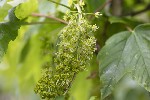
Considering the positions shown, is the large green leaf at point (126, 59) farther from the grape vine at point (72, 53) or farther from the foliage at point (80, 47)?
the grape vine at point (72, 53)

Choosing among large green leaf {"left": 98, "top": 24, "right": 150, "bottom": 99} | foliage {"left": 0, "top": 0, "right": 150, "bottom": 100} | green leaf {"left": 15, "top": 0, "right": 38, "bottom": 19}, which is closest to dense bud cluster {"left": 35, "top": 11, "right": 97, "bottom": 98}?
foliage {"left": 0, "top": 0, "right": 150, "bottom": 100}

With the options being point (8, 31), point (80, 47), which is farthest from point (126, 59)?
point (8, 31)

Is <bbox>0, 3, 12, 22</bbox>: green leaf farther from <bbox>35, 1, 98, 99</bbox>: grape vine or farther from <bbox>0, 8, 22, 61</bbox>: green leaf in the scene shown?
<bbox>35, 1, 98, 99</bbox>: grape vine

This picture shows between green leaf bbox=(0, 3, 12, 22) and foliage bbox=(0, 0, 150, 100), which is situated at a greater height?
green leaf bbox=(0, 3, 12, 22)

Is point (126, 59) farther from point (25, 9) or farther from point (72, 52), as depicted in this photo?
point (25, 9)

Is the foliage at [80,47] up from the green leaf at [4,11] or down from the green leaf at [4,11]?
down

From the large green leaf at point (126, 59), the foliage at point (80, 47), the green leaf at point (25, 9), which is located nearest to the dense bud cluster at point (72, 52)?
the foliage at point (80, 47)
